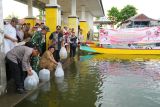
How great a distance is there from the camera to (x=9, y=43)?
30.2 feet

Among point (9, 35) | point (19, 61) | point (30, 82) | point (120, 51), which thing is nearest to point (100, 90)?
point (30, 82)

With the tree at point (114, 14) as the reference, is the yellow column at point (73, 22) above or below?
below

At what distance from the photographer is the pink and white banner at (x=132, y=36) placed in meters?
23.1

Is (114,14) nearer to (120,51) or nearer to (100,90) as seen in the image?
(120,51)

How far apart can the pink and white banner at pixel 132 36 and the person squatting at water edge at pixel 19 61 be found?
15.3 m

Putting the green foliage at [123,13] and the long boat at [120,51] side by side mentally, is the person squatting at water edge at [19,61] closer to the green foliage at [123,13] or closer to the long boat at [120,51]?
the long boat at [120,51]

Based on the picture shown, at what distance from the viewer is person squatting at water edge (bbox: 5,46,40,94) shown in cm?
822

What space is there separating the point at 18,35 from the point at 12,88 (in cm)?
318

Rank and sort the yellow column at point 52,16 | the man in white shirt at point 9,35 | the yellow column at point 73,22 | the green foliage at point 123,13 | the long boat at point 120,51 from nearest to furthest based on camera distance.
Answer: the man in white shirt at point 9,35, the yellow column at point 52,16, the long boat at point 120,51, the yellow column at point 73,22, the green foliage at point 123,13

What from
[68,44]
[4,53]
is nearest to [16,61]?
[4,53]

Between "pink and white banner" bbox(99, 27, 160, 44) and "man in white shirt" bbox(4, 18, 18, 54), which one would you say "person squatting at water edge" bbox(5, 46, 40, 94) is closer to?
"man in white shirt" bbox(4, 18, 18, 54)

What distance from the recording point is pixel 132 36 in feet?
76.0

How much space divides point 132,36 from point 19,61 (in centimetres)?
1572

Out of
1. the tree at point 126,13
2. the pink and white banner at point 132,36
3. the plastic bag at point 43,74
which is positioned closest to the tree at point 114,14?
the tree at point 126,13
